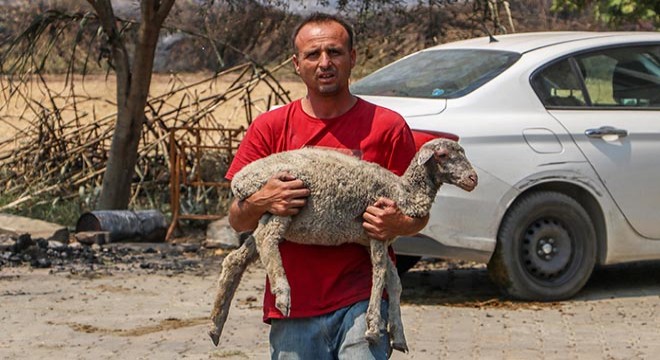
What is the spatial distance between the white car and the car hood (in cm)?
1

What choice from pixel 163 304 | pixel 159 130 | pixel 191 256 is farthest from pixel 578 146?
pixel 159 130

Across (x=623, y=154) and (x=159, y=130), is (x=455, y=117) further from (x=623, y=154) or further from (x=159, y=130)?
(x=159, y=130)

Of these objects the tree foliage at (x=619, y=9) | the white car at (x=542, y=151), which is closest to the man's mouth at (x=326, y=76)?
the white car at (x=542, y=151)

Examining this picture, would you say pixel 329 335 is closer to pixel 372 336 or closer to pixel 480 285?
pixel 372 336

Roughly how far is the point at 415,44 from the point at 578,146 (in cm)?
857

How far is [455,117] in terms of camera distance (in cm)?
825

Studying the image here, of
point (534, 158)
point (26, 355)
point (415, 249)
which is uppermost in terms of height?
point (534, 158)

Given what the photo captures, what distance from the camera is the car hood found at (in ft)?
26.9

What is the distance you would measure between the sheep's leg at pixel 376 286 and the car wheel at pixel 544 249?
14.1 ft

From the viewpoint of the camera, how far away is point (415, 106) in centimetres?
830

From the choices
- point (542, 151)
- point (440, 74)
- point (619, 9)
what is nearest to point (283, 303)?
point (542, 151)

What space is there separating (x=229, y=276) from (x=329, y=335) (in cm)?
40

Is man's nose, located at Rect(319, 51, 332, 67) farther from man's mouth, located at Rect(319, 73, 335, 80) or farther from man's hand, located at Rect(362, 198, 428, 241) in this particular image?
man's hand, located at Rect(362, 198, 428, 241)

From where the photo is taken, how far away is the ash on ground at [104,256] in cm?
1021
